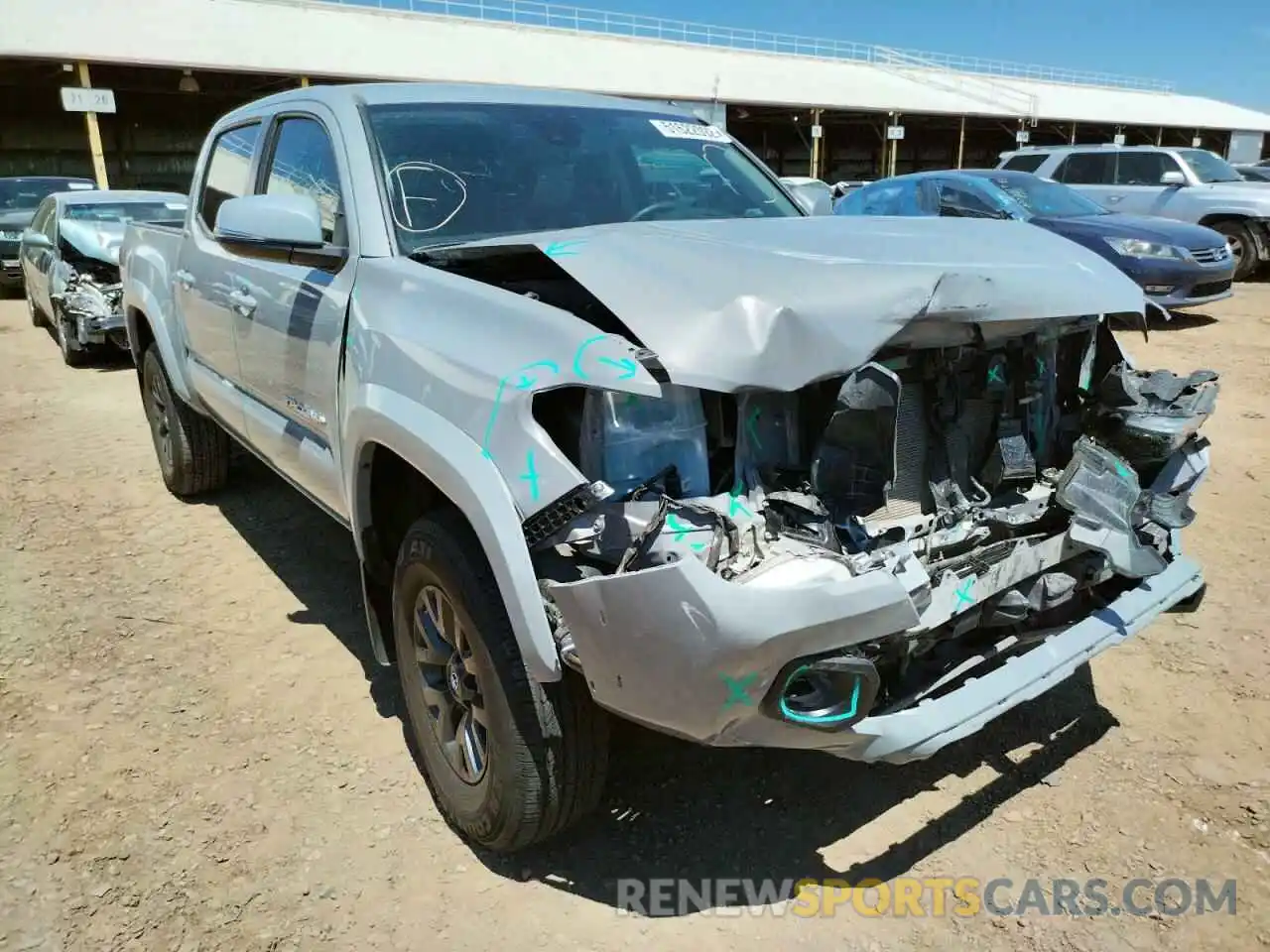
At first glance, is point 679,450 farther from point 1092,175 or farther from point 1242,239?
point 1242,239

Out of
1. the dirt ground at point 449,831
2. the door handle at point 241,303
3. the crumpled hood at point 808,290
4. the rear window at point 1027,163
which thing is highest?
the rear window at point 1027,163

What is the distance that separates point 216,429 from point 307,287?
8.73 ft

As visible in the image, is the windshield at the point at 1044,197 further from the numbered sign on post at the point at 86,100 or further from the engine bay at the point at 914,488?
the numbered sign on post at the point at 86,100

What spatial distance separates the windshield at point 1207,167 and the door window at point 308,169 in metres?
13.1

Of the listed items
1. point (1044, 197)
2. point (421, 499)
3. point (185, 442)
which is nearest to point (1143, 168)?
point (1044, 197)

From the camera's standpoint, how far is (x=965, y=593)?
2148 mm

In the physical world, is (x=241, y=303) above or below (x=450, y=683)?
above

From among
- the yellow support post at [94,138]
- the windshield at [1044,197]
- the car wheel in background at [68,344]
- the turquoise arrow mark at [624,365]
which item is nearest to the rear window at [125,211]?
the car wheel in background at [68,344]

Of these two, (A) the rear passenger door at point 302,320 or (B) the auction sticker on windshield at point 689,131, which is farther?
(B) the auction sticker on windshield at point 689,131

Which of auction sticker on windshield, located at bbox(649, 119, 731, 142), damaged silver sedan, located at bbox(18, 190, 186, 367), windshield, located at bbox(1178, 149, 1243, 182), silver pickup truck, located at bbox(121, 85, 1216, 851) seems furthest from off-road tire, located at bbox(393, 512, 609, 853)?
windshield, located at bbox(1178, 149, 1243, 182)

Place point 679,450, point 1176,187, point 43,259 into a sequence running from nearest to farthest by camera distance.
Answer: point 679,450, point 43,259, point 1176,187

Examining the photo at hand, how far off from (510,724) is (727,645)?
2.33 feet

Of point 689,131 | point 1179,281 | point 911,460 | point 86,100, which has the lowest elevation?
point 1179,281

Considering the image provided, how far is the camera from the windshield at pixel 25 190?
14.7 meters
